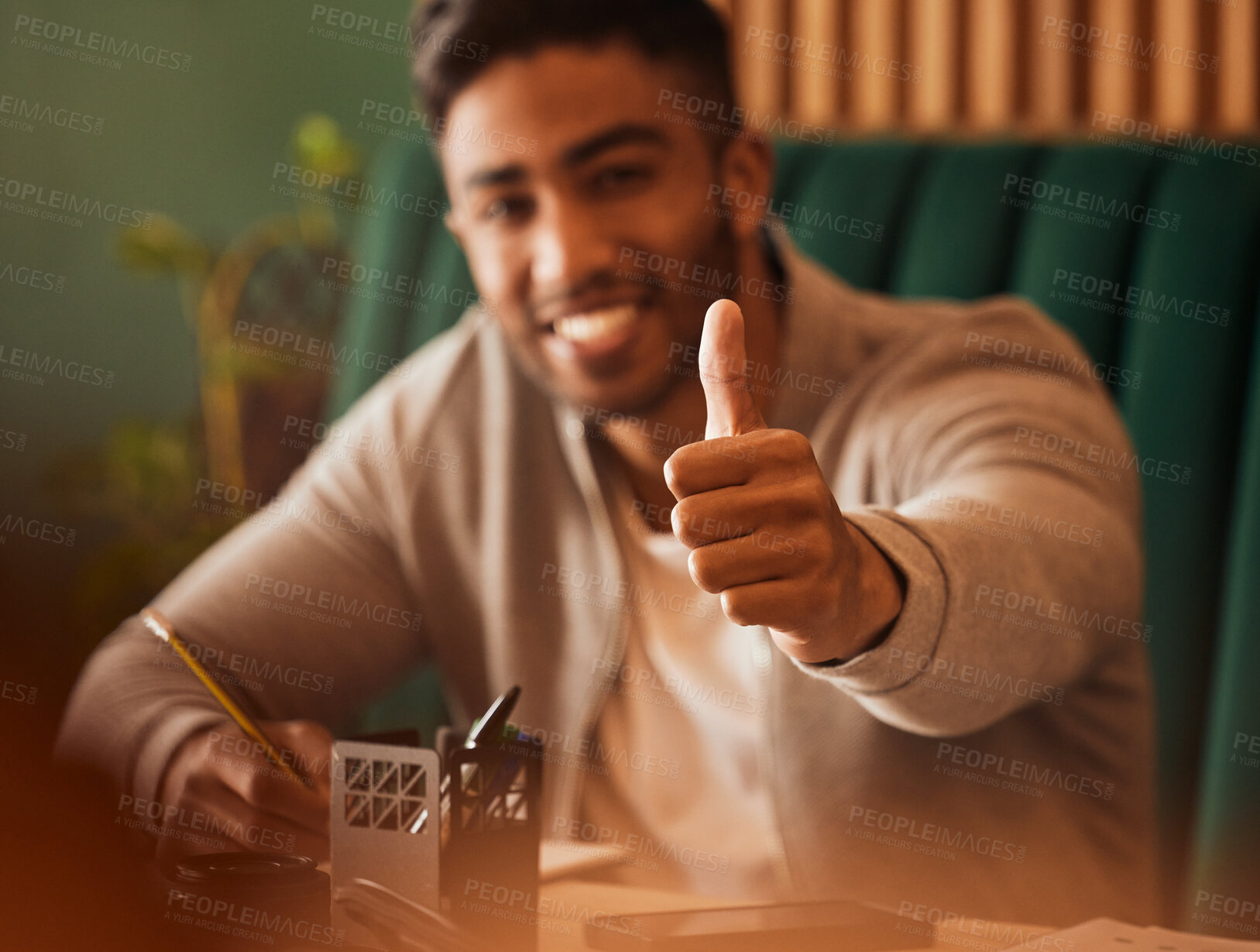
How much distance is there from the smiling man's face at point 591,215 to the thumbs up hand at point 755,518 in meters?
0.54

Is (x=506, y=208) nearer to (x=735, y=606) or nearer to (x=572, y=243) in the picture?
(x=572, y=243)

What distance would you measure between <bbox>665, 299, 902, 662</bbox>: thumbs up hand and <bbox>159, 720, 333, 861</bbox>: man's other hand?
27 cm

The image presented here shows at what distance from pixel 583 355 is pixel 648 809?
474 millimetres

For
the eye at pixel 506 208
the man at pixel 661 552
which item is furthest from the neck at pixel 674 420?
the eye at pixel 506 208

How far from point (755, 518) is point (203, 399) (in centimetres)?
170

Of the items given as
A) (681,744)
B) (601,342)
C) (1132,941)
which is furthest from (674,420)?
(1132,941)

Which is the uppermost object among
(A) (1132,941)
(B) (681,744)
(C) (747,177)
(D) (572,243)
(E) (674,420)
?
(C) (747,177)

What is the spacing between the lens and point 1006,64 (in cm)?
165

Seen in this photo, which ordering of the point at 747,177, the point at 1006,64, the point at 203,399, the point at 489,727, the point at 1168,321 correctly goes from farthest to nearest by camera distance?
the point at 203,399 < the point at 1006,64 < the point at 747,177 < the point at 1168,321 < the point at 489,727

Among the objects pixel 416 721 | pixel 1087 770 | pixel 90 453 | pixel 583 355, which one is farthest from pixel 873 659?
pixel 90 453

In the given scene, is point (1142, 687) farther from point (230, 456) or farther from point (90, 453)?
point (90, 453)

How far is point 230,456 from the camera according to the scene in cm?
185

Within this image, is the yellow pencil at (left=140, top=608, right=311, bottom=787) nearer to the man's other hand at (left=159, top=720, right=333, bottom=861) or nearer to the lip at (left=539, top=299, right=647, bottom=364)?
the man's other hand at (left=159, top=720, right=333, bottom=861)

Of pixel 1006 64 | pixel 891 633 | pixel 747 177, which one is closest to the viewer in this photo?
pixel 891 633
